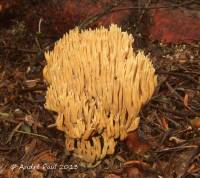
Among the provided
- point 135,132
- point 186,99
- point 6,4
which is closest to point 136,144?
point 135,132

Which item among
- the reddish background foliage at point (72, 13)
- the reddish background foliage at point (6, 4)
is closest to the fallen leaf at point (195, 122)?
the reddish background foliage at point (72, 13)

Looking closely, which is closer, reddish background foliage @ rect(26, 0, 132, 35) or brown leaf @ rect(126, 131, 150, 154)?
brown leaf @ rect(126, 131, 150, 154)

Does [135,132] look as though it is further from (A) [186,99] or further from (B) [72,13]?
(B) [72,13]

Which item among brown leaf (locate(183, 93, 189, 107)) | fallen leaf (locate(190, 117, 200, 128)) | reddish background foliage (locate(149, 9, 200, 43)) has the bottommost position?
fallen leaf (locate(190, 117, 200, 128))

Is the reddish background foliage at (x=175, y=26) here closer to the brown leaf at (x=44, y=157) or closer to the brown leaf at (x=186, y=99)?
the brown leaf at (x=186, y=99)

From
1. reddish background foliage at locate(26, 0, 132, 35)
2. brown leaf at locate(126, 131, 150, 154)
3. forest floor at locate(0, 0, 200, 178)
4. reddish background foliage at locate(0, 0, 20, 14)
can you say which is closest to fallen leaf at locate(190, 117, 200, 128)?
forest floor at locate(0, 0, 200, 178)

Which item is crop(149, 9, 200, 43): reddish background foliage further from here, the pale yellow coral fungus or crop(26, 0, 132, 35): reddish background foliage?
the pale yellow coral fungus

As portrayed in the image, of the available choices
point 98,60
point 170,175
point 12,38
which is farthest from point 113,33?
point 12,38
